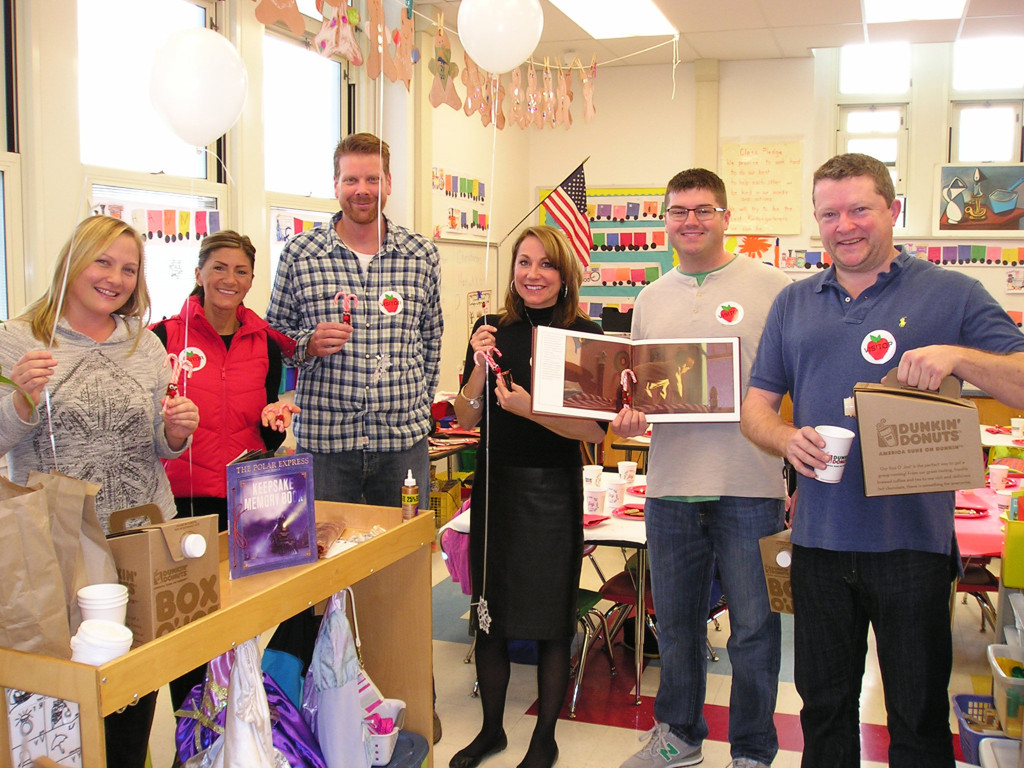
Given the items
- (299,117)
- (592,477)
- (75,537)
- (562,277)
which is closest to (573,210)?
(562,277)

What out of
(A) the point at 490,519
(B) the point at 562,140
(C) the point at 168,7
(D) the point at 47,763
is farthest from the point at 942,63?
(D) the point at 47,763

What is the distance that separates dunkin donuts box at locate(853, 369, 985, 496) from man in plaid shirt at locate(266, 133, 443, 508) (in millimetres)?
1522

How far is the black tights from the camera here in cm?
275

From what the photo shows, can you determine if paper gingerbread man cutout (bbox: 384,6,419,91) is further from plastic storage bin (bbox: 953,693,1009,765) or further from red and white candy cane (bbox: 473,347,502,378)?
plastic storage bin (bbox: 953,693,1009,765)

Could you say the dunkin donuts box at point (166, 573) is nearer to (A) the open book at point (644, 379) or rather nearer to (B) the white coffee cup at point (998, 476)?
(A) the open book at point (644, 379)

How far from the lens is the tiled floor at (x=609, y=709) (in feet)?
9.65

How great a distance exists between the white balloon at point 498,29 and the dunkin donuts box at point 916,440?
1.77m

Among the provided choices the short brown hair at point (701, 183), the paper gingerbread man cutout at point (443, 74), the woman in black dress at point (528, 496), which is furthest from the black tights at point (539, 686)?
the paper gingerbread man cutout at point (443, 74)

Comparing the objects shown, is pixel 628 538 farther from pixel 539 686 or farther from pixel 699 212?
pixel 699 212

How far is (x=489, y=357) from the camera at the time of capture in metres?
2.63

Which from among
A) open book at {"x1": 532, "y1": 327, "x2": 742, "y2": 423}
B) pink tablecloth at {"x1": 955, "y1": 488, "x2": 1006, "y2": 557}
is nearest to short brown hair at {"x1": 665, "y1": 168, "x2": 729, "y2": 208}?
open book at {"x1": 532, "y1": 327, "x2": 742, "y2": 423}

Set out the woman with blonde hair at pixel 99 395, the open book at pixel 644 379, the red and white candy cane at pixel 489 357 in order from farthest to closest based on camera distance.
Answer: the red and white candy cane at pixel 489 357 < the open book at pixel 644 379 < the woman with blonde hair at pixel 99 395

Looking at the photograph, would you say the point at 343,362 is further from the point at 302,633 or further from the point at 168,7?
the point at 168,7

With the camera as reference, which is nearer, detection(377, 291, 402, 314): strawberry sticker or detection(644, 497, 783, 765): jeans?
detection(644, 497, 783, 765): jeans
